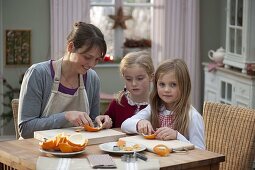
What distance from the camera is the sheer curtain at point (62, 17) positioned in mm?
6297

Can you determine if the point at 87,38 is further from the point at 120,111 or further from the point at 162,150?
the point at 162,150

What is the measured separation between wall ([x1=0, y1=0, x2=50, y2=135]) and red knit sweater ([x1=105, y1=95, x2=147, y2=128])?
11.3 feet

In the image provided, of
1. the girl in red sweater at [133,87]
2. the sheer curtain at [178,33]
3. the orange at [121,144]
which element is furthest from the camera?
the sheer curtain at [178,33]

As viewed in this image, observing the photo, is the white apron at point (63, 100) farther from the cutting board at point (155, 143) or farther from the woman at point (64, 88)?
the cutting board at point (155, 143)

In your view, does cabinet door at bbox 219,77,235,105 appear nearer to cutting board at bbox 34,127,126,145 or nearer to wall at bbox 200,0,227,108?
wall at bbox 200,0,227,108

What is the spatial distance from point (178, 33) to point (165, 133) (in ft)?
13.9

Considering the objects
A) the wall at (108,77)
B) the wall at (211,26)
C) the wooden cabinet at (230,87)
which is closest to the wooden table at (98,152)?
the wooden cabinet at (230,87)

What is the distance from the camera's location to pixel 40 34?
640cm

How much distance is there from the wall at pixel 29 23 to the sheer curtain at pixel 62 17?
11 cm

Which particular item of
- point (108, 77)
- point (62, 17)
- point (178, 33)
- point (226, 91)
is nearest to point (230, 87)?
point (226, 91)

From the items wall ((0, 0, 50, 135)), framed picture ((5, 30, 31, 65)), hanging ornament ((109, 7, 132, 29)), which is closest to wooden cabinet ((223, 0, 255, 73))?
hanging ornament ((109, 7, 132, 29))

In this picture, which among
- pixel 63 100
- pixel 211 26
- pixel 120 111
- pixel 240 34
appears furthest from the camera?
pixel 211 26

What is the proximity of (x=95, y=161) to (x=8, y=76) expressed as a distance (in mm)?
4324

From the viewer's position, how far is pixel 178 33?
671 centimetres
